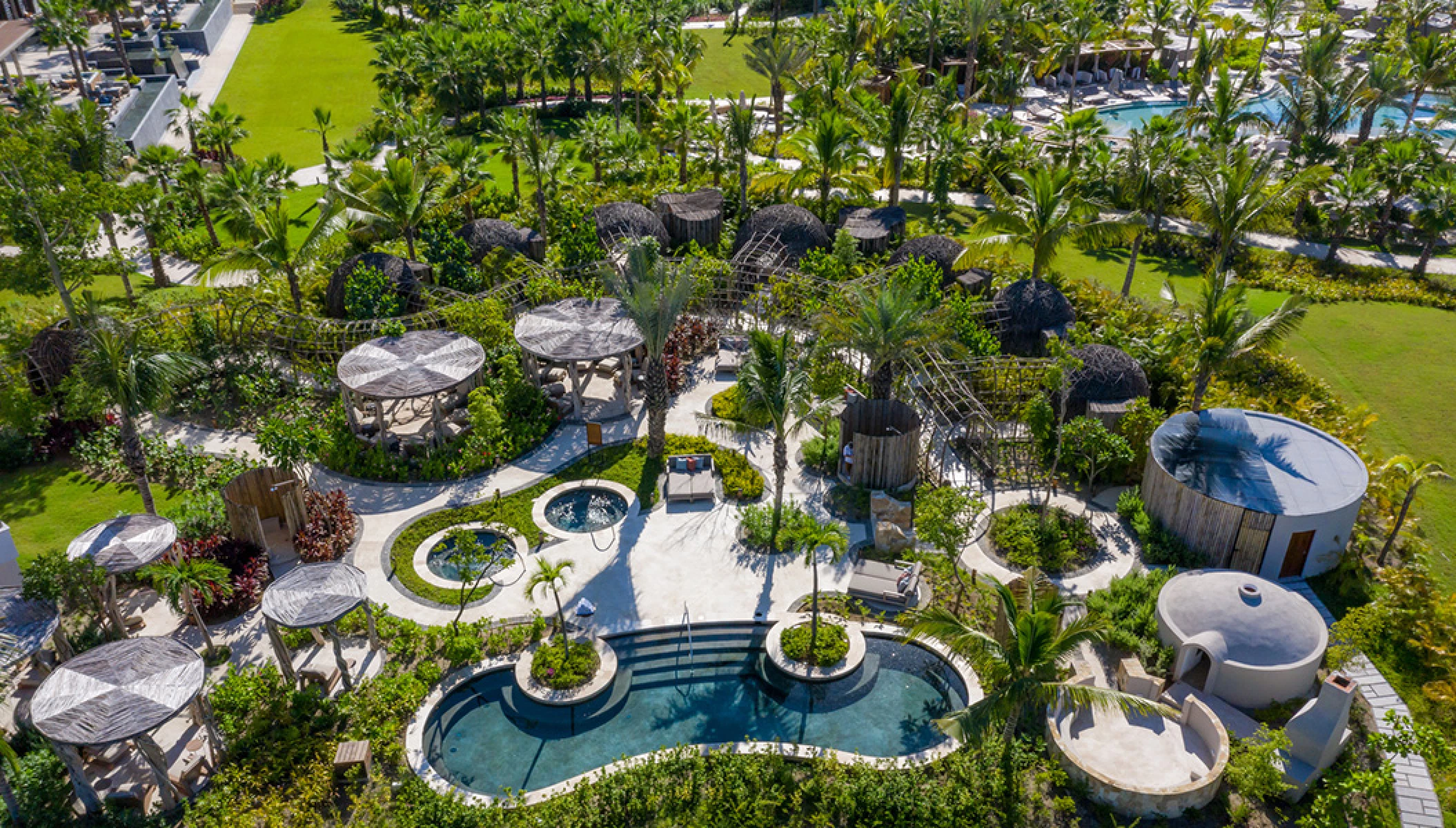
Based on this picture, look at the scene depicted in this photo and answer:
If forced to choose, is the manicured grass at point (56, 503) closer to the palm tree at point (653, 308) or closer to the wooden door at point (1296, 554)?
the palm tree at point (653, 308)

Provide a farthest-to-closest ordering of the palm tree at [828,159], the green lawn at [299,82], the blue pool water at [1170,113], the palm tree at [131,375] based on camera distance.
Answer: the blue pool water at [1170,113]
the green lawn at [299,82]
the palm tree at [828,159]
the palm tree at [131,375]

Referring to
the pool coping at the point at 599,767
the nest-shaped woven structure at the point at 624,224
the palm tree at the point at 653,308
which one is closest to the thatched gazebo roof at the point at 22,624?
the pool coping at the point at 599,767

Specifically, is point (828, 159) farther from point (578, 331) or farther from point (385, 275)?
point (385, 275)

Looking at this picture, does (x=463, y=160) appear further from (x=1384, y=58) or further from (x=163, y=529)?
(x=1384, y=58)

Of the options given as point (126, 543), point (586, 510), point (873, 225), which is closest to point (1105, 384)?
point (873, 225)

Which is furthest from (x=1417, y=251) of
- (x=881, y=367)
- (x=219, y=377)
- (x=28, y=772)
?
(x=28, y=772)
